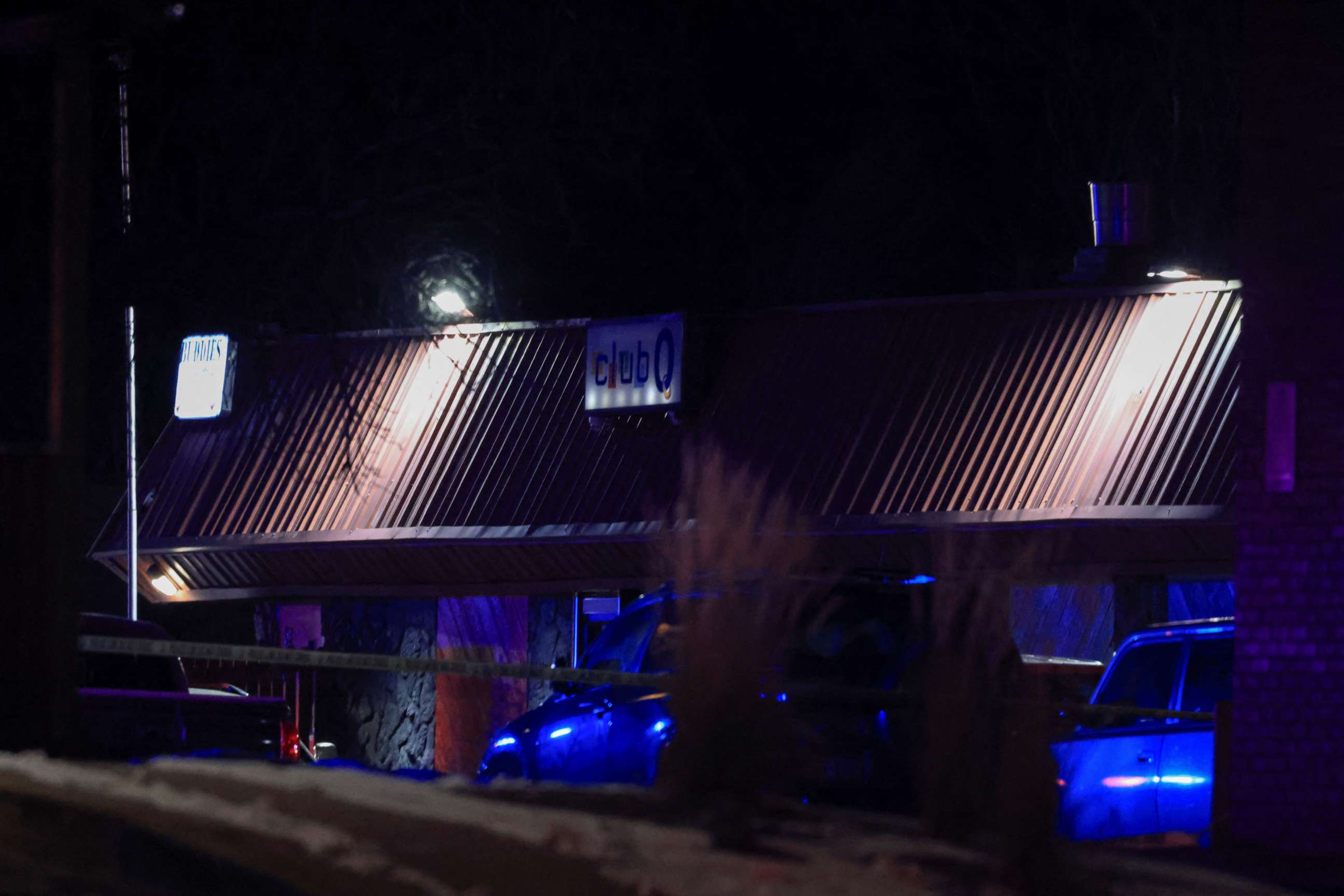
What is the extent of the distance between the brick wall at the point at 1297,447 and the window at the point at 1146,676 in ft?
3.57

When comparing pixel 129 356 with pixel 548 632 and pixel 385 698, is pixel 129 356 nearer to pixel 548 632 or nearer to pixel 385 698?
pixel 548 632

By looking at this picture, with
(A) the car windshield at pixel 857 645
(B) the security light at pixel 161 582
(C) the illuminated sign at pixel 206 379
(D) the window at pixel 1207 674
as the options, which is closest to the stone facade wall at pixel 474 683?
(B) the security light at pixel 161 582

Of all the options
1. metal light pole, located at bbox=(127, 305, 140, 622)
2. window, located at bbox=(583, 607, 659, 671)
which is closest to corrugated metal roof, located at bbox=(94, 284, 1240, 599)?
metal light pole, located at bbox=(127, 305, 140, 622)

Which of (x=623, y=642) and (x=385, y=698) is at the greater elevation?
(x=623, y=642)

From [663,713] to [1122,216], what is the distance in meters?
10.2

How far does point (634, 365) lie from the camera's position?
21656 millimetres

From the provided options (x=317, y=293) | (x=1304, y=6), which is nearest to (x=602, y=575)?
(x=317, y=293)

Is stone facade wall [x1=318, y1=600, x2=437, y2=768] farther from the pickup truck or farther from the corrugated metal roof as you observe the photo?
the pickup truck

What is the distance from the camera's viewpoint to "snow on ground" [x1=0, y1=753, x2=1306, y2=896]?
575 cm

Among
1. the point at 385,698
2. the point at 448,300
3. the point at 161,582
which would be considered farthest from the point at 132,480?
the point at 385,698

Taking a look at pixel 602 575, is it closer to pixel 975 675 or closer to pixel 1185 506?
pixel 1185 506

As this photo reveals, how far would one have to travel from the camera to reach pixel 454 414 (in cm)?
2297

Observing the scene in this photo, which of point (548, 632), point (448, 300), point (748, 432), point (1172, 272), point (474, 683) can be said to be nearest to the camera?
point (1172, 272)

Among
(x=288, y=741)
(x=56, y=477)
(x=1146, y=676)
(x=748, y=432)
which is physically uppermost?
(x=748, y=432)
